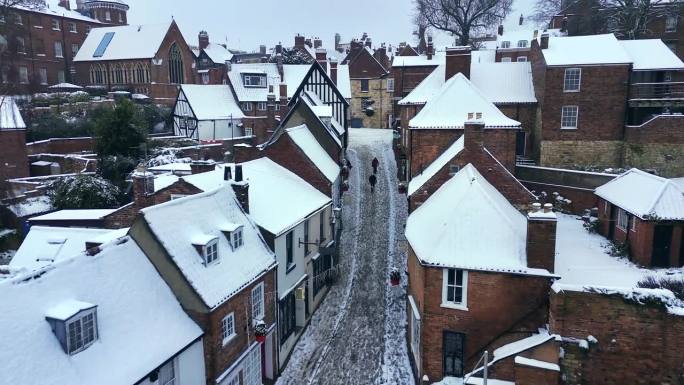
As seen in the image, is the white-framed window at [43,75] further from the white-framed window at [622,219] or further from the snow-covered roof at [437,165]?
the white-framed window at [622,219]

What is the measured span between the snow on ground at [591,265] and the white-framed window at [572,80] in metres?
10.7

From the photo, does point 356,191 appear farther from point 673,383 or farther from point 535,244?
point 673,383

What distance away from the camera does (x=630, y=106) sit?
103ft

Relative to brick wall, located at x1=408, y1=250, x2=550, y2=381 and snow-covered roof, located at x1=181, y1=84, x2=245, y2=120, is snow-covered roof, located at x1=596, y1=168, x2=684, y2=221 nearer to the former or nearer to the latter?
brick wall, located at x1=408, y1=250, x2=550, y2=381

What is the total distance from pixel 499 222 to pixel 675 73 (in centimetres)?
2311

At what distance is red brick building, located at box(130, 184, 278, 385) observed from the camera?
1430 cm

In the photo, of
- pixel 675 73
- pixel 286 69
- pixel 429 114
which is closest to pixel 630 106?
pixel 675 73

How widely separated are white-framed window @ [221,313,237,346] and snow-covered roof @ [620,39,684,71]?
1136 inches

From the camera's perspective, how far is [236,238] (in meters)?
17.4

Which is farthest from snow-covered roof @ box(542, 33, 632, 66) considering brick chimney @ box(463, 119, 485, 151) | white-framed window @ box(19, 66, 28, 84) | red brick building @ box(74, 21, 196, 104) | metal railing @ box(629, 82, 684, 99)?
white-framed window @ box(19, 66, 28, 84)

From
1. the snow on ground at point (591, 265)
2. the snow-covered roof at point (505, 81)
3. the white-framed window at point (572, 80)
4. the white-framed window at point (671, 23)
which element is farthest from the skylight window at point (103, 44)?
the white-framed window at point (671, 23)

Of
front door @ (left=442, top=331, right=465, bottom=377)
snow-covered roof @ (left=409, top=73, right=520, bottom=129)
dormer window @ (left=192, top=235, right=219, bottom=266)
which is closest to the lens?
dormer window @ (left=192, top=235, right=219, bottom=266)

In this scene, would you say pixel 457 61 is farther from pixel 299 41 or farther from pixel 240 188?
pixel 299 41

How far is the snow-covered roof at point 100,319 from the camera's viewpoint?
34.5 ft
